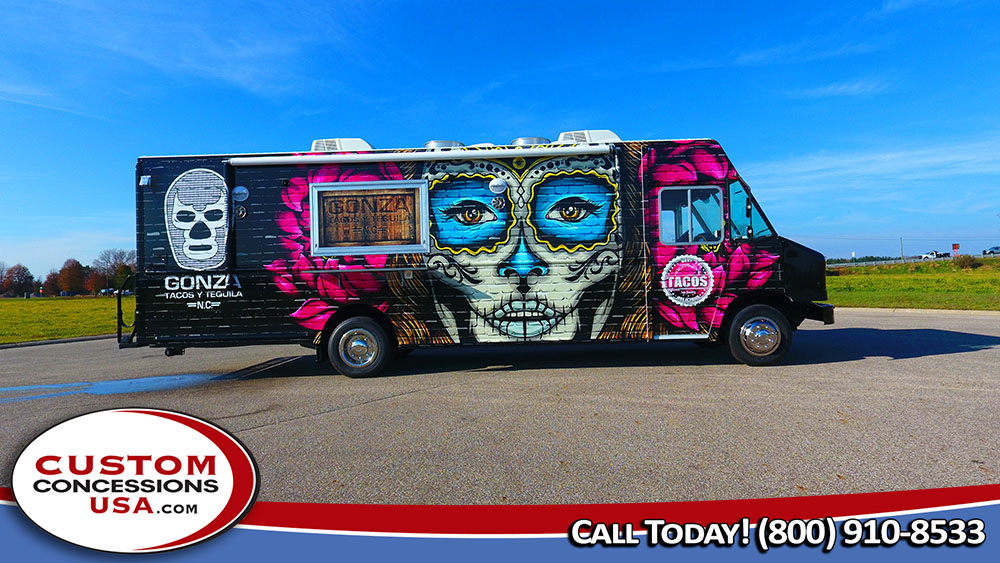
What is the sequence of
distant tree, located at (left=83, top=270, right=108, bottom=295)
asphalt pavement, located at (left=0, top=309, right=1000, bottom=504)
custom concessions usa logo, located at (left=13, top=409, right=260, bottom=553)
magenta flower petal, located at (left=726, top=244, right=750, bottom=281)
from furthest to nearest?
distant tree, located at (left=83, top=270, right=108, bottom=295), magenta flower petal, located at (left=726, top=244, right=750, bottom=281), asphalt pavement, located at (left=0, top=309, right=1000, bottom=504), custom concessions usa logo, located at (left=13, top=409, right=260, bottom=553)

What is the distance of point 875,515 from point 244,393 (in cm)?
612

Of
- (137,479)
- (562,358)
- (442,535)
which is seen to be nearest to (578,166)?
(562,358)

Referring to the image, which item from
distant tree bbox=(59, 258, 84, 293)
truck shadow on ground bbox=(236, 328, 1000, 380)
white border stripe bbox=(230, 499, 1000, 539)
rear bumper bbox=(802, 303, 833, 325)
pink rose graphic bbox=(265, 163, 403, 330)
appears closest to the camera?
white border stripe bbox=(230, 499, 1000, 539)

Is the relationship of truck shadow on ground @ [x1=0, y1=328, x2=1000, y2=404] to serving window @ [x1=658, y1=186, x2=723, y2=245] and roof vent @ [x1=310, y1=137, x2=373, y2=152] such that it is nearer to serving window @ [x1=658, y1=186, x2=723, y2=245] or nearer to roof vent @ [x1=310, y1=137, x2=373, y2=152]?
serving window @ [x1=658, y1=186, x2=723, y2=245]

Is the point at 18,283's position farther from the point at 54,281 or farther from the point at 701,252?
the point at 701,252

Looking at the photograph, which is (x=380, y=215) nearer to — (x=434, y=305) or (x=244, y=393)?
(x=434, y=305)

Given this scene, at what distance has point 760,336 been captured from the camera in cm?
711

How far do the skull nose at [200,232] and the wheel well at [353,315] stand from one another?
1894mm

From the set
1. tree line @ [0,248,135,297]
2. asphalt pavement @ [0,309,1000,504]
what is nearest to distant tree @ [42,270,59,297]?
tree line @ [0,248,135,297]

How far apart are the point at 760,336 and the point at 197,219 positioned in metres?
7.57

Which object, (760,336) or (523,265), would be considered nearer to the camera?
(523,265)

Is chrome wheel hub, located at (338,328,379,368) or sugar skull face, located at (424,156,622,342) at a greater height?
sugar skull face, located at (424,156,622,342)

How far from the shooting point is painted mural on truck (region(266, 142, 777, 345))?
6949mm

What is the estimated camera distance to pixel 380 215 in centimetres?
698
